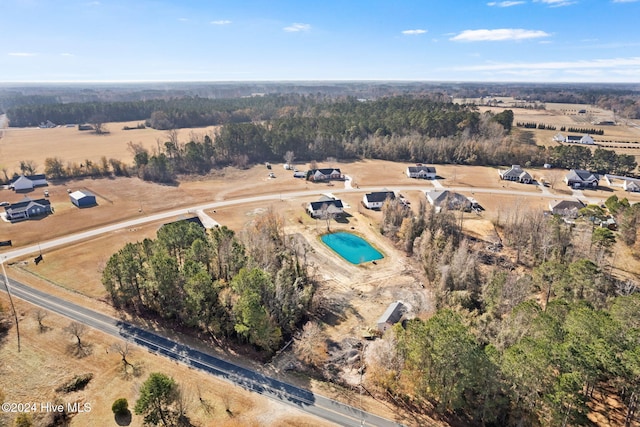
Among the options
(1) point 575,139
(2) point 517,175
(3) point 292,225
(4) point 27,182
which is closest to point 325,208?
(3) point 292,225

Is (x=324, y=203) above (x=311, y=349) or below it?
above

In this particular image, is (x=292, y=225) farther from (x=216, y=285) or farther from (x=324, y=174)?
(x=324, y=174)

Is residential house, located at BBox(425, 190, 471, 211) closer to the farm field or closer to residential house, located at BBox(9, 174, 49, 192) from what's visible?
the farm field

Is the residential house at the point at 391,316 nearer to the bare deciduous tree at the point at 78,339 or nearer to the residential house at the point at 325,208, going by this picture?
the bare deciduous tree at the point at 78,339

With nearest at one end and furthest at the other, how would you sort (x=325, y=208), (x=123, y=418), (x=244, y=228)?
(x=123, y=418) → (x=244, y=228) → (x=325, y=208)

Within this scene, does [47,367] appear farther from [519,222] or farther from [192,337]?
[519,222]

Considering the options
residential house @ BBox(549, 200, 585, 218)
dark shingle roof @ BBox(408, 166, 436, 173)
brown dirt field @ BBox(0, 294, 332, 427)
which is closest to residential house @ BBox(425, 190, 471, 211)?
residential house @ BBox(549, 200, 585, 218)
